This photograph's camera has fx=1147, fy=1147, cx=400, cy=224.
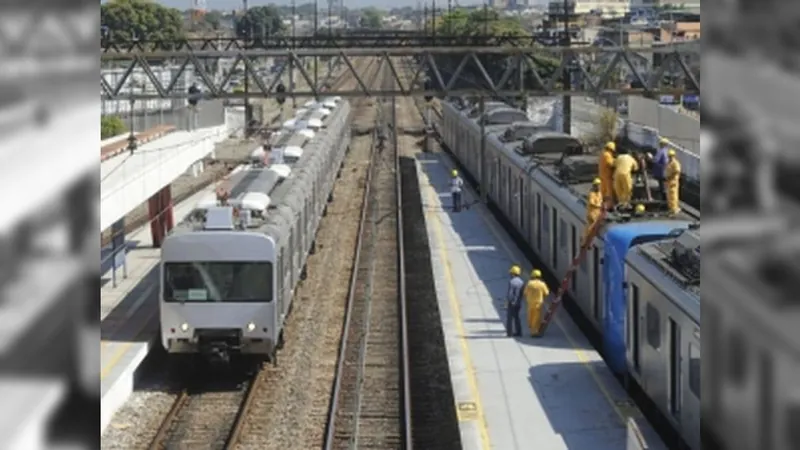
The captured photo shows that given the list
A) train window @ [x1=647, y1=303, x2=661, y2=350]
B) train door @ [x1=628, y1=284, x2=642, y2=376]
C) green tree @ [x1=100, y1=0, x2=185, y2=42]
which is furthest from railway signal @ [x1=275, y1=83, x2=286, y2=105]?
train window @ [x1=647, y1=303, x2=661, y2=350]

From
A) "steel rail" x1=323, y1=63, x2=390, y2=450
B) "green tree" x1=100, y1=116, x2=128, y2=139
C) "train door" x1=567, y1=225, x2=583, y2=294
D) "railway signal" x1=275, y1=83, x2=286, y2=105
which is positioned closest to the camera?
"steel rail" x1=323, y1=63, x2=390, y2=450

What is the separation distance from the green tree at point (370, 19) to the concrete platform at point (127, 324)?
7712 centimetres

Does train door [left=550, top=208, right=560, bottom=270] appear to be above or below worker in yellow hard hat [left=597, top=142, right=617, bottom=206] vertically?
below

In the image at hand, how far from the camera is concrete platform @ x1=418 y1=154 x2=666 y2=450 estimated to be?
8547mm

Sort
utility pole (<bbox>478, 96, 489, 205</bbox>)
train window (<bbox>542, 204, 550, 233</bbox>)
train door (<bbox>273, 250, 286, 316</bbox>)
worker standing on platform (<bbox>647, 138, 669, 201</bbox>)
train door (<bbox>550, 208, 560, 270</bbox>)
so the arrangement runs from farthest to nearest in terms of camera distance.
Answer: utility pole (<bbox>478, 96, 489, 205</bbox>) → train window (<bbox>542, 204, 550, 233</bbox>) → train door (<bbox>550, 208, 560, 270</bbox>) → train door (<bbox>273, 250, 286, 316</bbox>) → worker standing on platform (<bbox>647, 138, 669, 201</bbox>)

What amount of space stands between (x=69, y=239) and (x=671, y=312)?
6.60 meters

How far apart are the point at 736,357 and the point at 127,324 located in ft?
40.6

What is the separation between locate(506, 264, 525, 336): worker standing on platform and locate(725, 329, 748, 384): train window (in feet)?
33.3

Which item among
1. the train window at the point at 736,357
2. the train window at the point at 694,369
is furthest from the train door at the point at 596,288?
the train window at the point at 736,357

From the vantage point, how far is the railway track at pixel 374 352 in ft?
32.7

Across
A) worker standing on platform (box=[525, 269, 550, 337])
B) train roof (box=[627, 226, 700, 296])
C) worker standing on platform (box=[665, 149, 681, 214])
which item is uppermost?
worker standing on platform (box=[665, 149, 681, 214])

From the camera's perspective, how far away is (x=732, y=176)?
1.01 meters

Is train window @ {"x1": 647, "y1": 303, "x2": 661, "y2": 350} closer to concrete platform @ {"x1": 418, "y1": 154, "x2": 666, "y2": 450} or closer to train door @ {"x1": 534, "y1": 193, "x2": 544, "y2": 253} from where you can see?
concrete platform @ {"x1": 418, "y1": 154, "x2": 666, "y2": 450}

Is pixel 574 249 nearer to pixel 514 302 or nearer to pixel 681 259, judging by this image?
pixel 514 302
